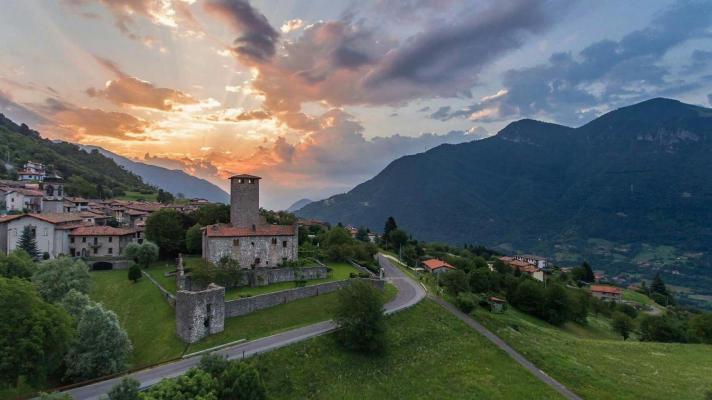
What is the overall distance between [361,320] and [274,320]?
10.0 m

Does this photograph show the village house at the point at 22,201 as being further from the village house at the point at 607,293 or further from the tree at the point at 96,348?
the village house at the point at 607,293

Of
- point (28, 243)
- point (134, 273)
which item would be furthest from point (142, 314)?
point (28, 243)

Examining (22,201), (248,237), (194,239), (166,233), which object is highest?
(22,201)

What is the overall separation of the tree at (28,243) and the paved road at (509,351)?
6487 centimetres

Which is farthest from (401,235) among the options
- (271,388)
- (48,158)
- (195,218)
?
(48,158)

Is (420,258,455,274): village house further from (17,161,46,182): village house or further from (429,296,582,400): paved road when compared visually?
(17,161,46,182): village house

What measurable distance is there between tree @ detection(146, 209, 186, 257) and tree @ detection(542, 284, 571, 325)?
67.1m

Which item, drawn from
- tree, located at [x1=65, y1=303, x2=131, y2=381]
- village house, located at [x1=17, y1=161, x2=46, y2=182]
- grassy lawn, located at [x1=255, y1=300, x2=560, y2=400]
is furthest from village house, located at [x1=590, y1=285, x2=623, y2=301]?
village house, located at [x1=17, y1=161, x2=46, y2=182]

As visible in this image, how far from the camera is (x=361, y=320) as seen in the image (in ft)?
126

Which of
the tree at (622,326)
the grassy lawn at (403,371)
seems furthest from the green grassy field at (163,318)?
the tree at (622,326)

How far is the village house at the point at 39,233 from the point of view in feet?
216

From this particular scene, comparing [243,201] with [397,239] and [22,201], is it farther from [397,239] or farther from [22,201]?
[397,239]

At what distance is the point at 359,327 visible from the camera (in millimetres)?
38062

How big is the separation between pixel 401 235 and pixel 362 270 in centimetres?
5575
